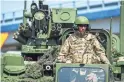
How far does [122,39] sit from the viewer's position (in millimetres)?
13438

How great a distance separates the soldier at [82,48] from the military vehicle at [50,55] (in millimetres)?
330

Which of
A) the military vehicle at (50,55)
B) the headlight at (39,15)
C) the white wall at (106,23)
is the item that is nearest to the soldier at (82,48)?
the military vehicle at (50,55)

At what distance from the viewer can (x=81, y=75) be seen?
9.50 metres

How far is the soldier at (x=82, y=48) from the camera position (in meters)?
9.89

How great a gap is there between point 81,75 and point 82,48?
681 mm

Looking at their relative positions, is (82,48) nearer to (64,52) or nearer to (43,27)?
(64,52)

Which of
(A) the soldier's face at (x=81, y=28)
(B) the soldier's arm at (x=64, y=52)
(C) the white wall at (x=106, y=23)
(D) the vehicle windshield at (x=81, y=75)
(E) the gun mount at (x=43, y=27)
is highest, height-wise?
(C) the white wall at (x=106, y=23)

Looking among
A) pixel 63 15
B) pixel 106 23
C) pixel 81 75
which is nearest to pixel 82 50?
pixel 81 75

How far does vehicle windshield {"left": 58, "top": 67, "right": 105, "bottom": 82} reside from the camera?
943cm

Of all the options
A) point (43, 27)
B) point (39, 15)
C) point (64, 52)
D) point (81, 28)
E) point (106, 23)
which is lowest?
point (64, 52)

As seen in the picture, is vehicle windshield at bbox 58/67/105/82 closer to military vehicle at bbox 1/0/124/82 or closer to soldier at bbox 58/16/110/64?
military vehicle at bbox 1/0/124/82

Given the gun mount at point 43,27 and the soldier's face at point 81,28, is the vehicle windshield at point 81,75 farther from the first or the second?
the gun mount at point 43,27

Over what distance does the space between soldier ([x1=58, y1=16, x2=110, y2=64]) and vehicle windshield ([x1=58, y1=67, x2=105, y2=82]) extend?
13.5 inches

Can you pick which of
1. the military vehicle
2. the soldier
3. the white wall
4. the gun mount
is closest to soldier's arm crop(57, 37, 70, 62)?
the soldier
